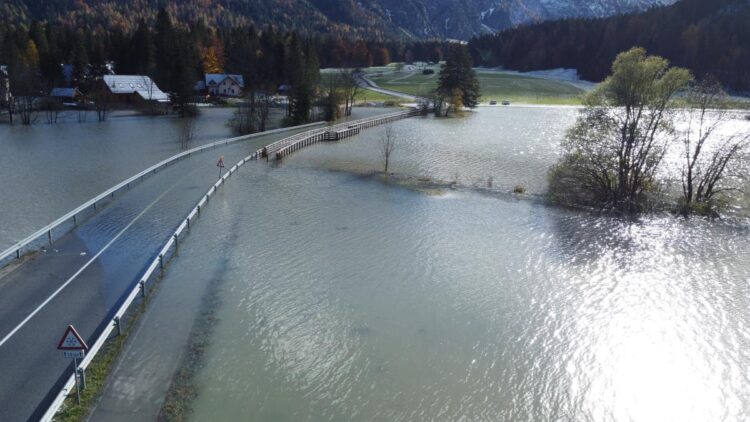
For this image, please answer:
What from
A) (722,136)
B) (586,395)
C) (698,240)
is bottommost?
(586,395)

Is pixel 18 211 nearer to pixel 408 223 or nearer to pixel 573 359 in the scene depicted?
pixel 408 223

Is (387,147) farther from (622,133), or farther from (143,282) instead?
(143,282)

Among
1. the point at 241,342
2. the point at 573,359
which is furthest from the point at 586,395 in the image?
the point at 241,342

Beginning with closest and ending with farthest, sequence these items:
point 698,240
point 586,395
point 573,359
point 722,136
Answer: point 586,395
point 573,359
point 698,240
point 722,136

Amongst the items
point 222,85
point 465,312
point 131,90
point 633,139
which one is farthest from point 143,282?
point 222,85

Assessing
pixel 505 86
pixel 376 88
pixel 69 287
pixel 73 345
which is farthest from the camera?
pixel 505 86

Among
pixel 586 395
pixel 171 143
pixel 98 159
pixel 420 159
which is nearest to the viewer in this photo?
pixel 586 395

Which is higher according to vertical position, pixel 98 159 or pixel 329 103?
pixel 329 103

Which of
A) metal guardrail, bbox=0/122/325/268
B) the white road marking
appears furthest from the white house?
the white road marking
